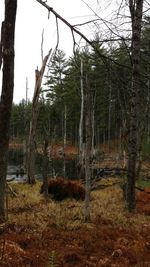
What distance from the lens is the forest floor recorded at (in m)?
7.21

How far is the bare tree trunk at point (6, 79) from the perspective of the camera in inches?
320

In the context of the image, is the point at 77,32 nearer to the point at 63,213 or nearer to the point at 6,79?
the point at 6,79

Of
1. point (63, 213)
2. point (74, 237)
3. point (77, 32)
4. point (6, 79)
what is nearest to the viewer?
point (77, 32)

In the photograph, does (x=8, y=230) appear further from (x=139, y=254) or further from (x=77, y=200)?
(x=77, y=200)

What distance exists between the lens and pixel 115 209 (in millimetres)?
12727

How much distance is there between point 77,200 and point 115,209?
7.88 feet

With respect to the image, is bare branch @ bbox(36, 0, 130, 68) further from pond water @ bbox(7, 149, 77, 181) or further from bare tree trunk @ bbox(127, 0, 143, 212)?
pond water @ bbox(7, 149, 77, 181)

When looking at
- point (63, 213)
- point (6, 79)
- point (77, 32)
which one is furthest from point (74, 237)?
point (77, 32)

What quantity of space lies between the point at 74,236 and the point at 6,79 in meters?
3.35

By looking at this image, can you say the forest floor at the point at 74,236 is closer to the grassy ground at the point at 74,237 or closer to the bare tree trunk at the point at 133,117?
the grassy ground at the point at 74,237

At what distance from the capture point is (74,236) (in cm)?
879

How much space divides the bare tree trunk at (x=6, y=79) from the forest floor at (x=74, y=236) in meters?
1.31

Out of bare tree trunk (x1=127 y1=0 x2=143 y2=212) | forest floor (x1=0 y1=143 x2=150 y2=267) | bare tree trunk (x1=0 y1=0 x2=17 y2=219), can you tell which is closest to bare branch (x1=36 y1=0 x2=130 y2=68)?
bare tree trunk (x1=0 y1=0 x2=17 y2=219)

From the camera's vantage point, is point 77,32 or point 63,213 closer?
point 77,32
